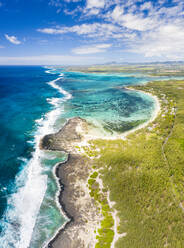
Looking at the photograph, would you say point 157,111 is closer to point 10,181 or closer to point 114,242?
point 114,242

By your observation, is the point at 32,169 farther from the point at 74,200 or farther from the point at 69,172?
the point at 74,200

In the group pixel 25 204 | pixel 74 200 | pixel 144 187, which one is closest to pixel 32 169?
pixel 25 204

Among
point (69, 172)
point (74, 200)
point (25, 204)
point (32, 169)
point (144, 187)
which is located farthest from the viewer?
point (32, 169)

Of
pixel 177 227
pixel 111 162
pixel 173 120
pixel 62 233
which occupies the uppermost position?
pixel 173 120

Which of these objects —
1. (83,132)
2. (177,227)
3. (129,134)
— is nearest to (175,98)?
(129,134)

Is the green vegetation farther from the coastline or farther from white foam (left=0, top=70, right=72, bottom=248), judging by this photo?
white foam (left=0, top=70, right=72, bottom=248)

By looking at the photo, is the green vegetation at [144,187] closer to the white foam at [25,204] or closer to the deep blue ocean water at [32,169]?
the deep blue ocean water at [32,169]
